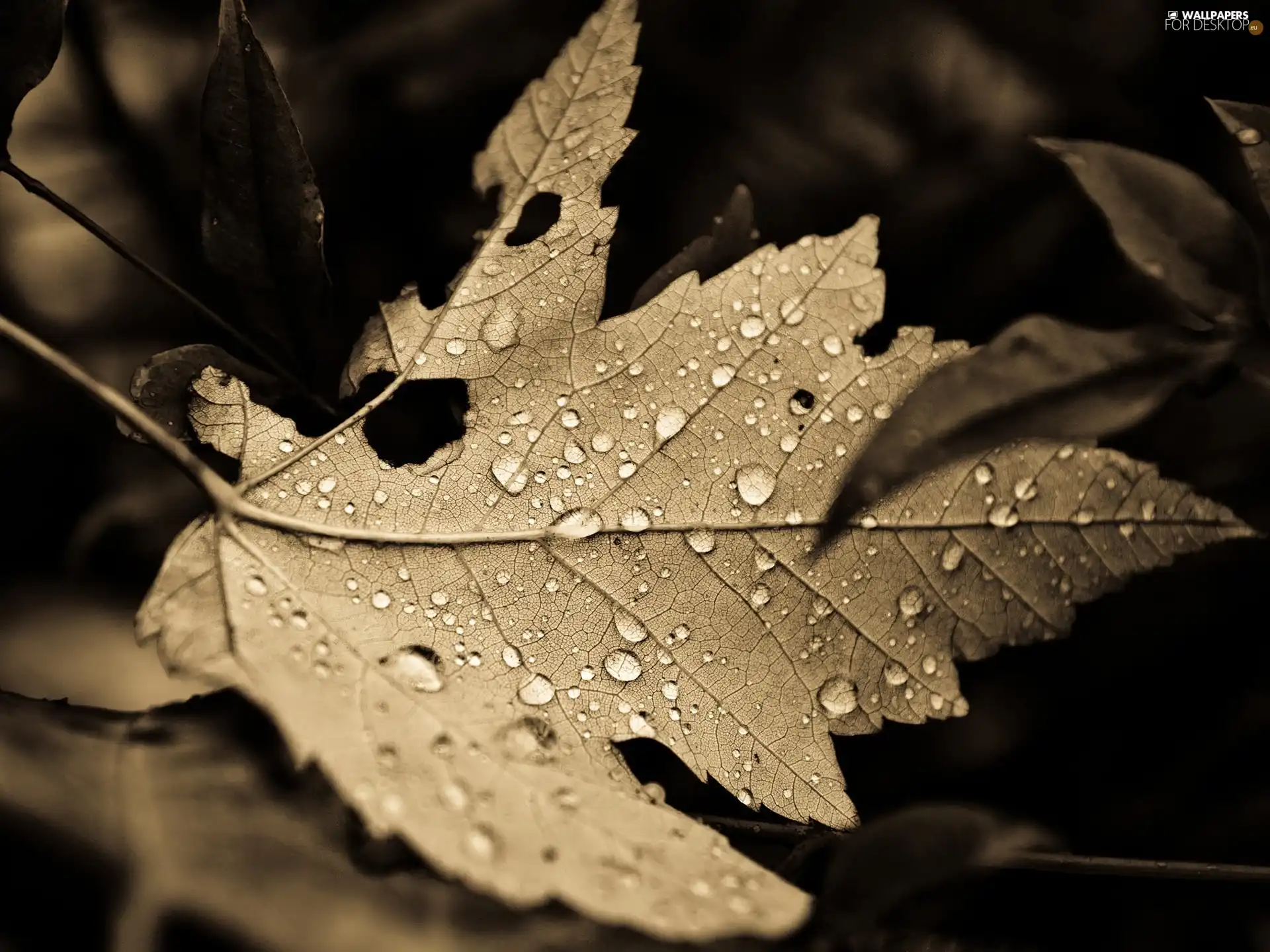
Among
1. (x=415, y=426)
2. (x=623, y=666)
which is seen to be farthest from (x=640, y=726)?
(x=415, y=426)

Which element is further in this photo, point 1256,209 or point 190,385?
point 1256,209

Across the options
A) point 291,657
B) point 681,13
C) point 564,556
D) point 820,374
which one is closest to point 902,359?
point 820,374

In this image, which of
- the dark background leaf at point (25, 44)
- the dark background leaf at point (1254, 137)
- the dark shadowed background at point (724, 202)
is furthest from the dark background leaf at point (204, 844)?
the dark background leaf at point (1254, 137)

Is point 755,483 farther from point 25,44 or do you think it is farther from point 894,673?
point 25,44

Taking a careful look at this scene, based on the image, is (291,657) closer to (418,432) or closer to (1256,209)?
(418,432)

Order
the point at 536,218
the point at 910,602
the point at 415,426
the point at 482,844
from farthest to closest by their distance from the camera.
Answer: the point at 536,218
the point at 415,426
the point at 910,602
the point at 482,844

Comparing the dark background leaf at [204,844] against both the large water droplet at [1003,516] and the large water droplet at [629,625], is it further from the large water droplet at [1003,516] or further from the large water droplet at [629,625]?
the large water droplet at [1003,516]

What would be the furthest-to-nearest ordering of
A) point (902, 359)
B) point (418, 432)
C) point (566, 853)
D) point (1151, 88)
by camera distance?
point (1151, 88) → point (418, 432) → point (902, 359) → point (566, 853)
